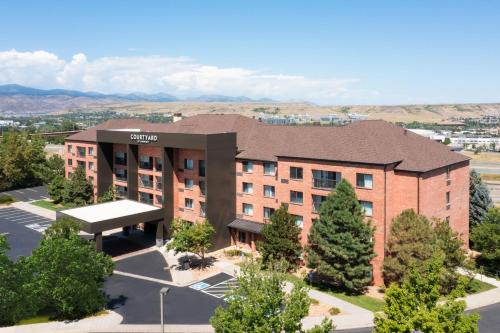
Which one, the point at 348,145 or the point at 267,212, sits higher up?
the point at 348,145

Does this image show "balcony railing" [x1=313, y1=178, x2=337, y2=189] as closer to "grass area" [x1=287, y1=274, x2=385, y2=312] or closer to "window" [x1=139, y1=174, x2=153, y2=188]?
"grass area" [x1=287, y1=274, x2=385, y2=312]

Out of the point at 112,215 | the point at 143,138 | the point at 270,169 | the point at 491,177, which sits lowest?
the point at 491,177

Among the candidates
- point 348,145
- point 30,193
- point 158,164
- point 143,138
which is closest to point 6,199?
point 30,193

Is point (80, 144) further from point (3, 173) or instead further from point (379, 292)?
point (379, 292)

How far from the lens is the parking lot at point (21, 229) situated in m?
58.3

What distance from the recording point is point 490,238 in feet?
153

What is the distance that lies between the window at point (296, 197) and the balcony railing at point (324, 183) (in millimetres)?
2363

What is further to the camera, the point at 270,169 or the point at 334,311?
the point at 270,169

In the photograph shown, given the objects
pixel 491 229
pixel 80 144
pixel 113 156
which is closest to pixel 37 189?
pixel 80 144

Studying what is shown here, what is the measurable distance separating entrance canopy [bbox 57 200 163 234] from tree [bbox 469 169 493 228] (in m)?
39.5

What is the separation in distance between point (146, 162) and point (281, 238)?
2666 cm

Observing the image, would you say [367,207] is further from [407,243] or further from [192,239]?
[192,239]

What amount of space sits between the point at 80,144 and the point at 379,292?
59.4 metres

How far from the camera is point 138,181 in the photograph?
216ft
